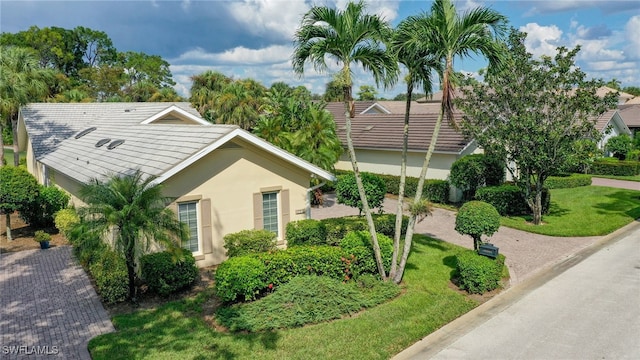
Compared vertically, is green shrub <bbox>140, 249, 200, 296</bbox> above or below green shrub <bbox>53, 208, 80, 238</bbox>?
below

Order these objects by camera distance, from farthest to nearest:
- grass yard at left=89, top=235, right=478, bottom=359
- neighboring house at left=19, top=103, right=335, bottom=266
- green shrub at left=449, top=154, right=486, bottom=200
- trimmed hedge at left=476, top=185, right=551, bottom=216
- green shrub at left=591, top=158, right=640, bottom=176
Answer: green shrub at left=591, top=158, right=640, bottom=176 → green shrub at left=449, top=154, right=486, bottom=200 → trimmed hedge at left=476, top=185, right=551, bottom=216 → neighboring house at left=19, top=103, right=335, bottom=266 → grass yard at left=89, top=235, right=478, bottom=359

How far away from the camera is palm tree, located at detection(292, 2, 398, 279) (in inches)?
431

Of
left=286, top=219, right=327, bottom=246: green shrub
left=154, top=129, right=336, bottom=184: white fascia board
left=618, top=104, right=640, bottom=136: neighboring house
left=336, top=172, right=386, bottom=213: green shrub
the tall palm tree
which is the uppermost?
left=618, top=104, right=640, bottom=136: neighboring house

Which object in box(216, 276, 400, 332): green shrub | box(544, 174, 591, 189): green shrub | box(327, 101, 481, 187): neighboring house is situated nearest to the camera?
box(216, 276, 400, 332): green shrub

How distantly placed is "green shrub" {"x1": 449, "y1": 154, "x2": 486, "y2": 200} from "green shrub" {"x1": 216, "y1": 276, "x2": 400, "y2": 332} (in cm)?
1262

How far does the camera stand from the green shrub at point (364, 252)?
1261 cm

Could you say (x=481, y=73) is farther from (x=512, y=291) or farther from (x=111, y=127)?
(x=111, y=127)

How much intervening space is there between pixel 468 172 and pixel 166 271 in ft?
52.5

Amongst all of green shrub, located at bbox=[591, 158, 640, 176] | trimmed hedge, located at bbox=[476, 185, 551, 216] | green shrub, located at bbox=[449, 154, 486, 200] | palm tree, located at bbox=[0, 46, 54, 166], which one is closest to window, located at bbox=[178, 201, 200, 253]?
trimmed hedge, located at bbox=[476, 185, 551, 216]

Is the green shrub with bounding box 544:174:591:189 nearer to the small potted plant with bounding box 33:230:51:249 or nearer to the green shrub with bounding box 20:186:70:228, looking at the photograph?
the green shrub with bounding box 20:186:70:228

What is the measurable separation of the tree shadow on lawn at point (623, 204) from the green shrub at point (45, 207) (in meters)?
24.2

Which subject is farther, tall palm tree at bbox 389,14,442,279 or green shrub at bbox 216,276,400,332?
tall palm tree at bbox 389,14,442,279

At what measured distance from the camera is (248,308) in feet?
34.2

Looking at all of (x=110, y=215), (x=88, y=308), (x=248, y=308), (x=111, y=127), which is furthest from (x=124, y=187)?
(x=111, y=127)
